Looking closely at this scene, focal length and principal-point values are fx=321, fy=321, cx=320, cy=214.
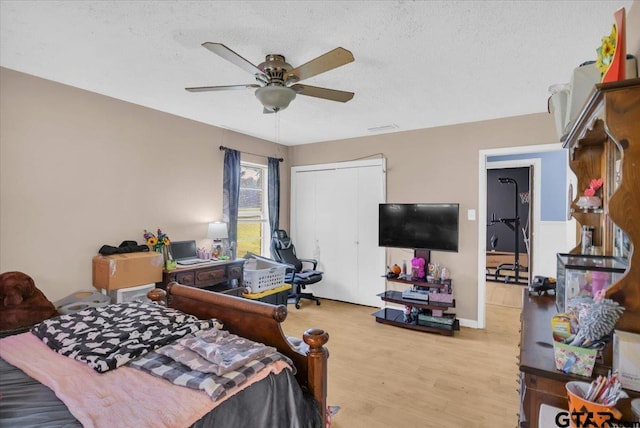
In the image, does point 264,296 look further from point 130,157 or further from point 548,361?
point 548,361

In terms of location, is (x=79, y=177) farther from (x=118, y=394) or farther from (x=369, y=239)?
(x=369, y=239)

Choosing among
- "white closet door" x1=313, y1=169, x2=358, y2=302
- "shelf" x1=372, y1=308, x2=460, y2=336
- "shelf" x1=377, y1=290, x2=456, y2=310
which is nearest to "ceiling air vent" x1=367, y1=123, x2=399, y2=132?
"white closet door" x1=313, y1=169, x2=358, y2=302

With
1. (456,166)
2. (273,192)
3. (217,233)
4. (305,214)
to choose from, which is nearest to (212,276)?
(217,233)

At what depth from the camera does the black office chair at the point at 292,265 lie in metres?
4.78

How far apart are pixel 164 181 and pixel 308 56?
2385 mm

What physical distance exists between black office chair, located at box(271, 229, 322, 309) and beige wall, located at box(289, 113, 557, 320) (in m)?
1.22

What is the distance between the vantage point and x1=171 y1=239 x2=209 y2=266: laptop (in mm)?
3756

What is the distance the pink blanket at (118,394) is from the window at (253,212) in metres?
3.42

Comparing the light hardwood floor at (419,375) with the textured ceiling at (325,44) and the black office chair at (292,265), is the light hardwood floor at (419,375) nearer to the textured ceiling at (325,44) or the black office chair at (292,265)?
the black office chair at (292,265)

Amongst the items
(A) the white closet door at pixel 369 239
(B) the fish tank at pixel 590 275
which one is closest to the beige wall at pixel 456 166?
(A) the white closet door at pixel 369 239

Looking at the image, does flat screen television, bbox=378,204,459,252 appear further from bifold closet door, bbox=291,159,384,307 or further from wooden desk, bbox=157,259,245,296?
wooden desk, bbox=157,259,245,296

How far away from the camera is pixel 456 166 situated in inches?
163

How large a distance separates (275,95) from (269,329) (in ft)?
4.83

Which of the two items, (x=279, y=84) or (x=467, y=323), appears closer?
(x=279, y=84)
